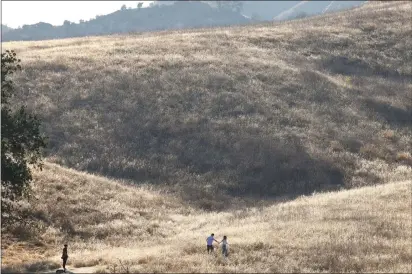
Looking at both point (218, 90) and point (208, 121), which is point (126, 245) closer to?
point (208, 121)

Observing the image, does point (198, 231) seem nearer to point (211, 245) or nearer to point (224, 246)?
point (211, 245)

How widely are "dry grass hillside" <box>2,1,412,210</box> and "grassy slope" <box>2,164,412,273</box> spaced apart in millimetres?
5128

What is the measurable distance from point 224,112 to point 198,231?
2486 centimetres

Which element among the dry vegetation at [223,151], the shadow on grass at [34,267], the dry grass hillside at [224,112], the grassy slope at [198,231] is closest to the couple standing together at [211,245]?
the grassy slope at [198,231]

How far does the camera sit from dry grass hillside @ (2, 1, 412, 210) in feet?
139

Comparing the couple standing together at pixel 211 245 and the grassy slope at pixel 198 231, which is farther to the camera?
the couple standing together at pixel 211 245

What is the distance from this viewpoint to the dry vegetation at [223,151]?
2378 centimetres

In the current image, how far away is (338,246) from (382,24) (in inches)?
2965

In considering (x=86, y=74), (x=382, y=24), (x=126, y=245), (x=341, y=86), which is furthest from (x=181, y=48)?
(x=126, y=245)

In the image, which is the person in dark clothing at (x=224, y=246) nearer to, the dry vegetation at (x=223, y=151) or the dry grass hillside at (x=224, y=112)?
the dry vegetation at (x=223, y=151)

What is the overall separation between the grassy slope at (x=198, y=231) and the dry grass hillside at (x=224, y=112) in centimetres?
513

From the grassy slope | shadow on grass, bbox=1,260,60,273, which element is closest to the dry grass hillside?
the grassy slope

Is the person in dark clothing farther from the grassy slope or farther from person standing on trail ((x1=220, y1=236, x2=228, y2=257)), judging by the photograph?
the grassy slope

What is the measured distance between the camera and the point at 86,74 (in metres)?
59.5
